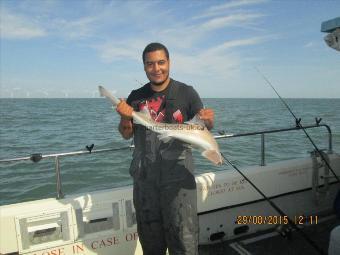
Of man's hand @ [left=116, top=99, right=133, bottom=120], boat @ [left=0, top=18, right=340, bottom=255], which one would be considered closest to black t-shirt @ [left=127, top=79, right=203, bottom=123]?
man's hand @ [left=116, top=99, right=133, bottom=120]

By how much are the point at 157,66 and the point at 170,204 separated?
130 centimetres

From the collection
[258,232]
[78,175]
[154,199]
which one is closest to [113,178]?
[78,175]

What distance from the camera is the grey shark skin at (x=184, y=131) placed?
2996mm

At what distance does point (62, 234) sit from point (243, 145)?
50.2ft

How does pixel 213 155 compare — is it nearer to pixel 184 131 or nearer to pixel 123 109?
pixel 184 131

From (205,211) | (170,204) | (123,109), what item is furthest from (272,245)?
(123,109)

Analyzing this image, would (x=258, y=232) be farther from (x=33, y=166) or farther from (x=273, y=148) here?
(x=273, y=148)

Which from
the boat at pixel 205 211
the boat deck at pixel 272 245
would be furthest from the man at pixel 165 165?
the boat deck at pixel 272 245

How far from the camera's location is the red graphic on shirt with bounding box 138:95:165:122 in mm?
3285

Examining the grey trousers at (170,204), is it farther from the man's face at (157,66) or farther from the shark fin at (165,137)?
the man's face at (157,66)

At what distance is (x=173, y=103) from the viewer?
3.26 meters

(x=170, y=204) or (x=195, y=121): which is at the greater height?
(x=195, y=121)

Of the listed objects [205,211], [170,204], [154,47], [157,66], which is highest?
[154,47]

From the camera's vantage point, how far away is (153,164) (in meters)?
3.23
